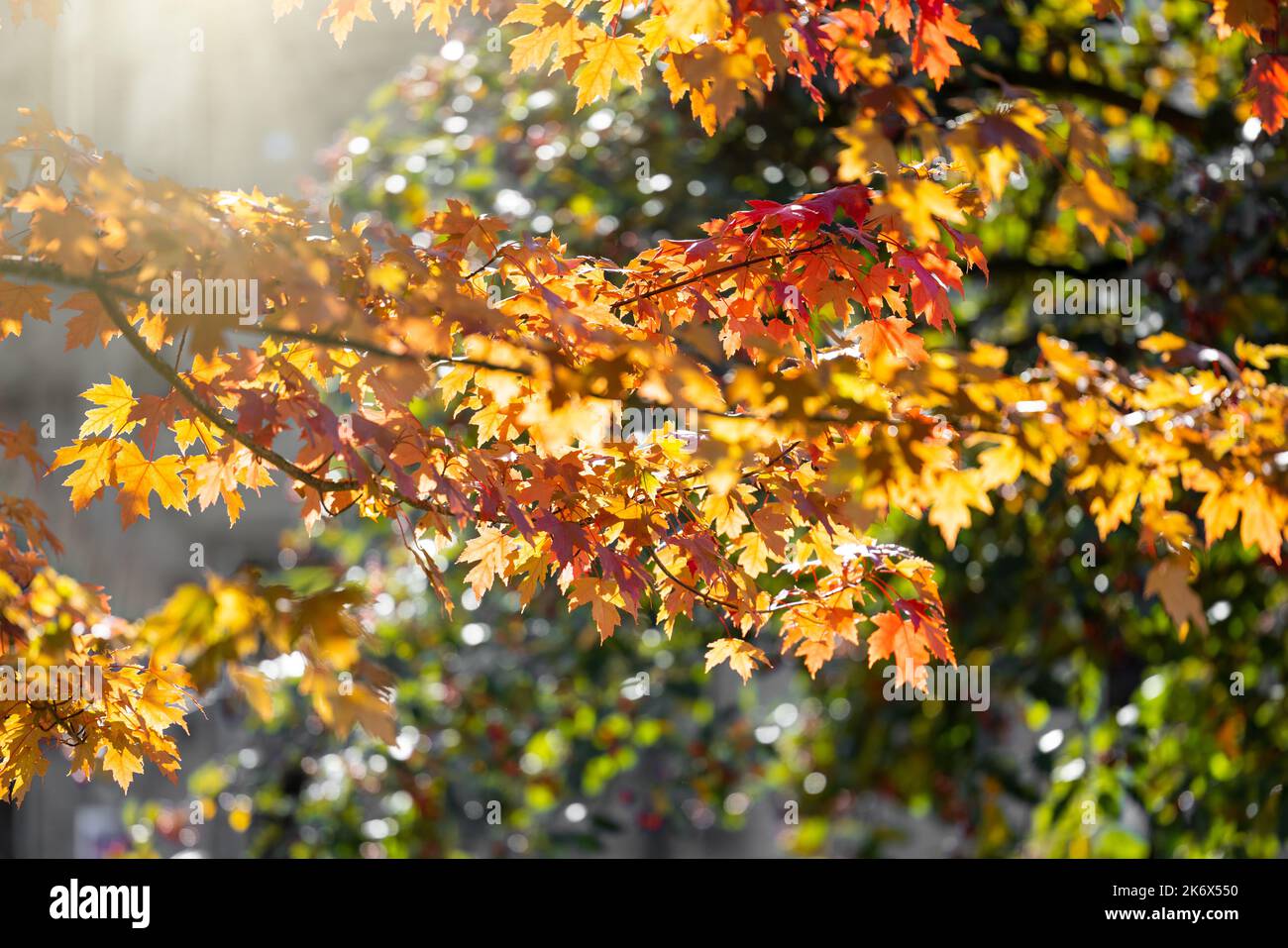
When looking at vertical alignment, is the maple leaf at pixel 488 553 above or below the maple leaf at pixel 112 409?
below

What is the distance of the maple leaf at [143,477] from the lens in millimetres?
2658

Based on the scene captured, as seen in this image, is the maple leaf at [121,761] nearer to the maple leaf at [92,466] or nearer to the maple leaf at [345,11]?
the maple leaf at [92,466]

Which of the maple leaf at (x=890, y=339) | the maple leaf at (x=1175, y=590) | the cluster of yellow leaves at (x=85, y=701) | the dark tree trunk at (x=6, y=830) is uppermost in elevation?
the maple leaf at (x=890, y=339)

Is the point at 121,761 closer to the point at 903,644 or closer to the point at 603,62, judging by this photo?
the point at 903,644

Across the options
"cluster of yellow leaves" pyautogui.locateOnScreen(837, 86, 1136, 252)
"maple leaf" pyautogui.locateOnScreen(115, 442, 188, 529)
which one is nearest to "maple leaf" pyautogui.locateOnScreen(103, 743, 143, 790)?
"maple leaf" pyautogui.locateOnScreen(115, 442, 188, 529)

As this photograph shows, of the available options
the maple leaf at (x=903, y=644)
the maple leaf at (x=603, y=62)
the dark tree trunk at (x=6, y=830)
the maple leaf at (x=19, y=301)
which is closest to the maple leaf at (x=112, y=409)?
the maple leaf at (x=19, y=301)

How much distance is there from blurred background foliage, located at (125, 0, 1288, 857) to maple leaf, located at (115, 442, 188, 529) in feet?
11.4

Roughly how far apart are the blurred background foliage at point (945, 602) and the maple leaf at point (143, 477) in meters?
3.47

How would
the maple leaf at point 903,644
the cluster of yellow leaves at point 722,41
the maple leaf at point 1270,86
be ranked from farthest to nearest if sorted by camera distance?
the maple leaf at point 903,644, the maple leaf at point 1270,86, the cluster of yellow leaves at point 722,41

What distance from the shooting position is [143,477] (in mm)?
2678

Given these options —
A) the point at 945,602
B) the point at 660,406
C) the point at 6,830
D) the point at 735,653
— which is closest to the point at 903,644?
the point at 735,653

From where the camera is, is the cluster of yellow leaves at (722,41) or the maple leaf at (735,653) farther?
the maple leaf at (735,653)
